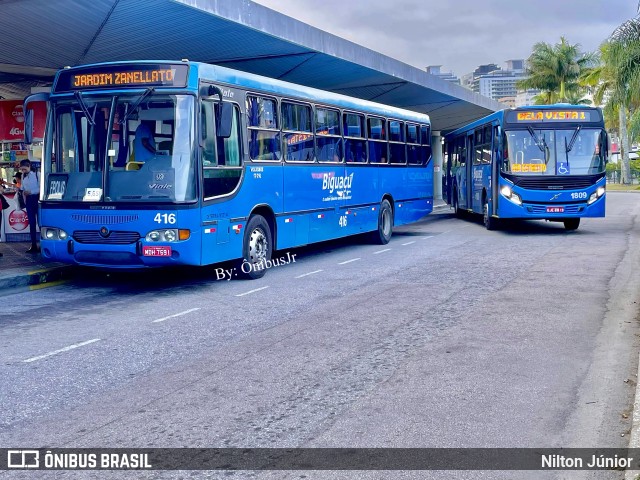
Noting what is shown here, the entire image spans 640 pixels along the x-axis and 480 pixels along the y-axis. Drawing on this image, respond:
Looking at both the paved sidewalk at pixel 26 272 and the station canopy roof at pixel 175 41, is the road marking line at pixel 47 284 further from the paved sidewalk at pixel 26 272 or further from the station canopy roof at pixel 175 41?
the station canopy roof at pixel 175 41

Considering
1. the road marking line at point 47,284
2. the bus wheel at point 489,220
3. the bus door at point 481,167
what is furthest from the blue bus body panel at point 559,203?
the road marking line at point 47,284

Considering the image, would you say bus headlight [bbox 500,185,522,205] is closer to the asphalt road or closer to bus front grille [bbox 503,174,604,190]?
bus front grille [bbox 503,174,604,190]

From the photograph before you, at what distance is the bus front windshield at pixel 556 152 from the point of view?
1877cm

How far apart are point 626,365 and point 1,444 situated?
202 inches

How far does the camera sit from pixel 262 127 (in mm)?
12500

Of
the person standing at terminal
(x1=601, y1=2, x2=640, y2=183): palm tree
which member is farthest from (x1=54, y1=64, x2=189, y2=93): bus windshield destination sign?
(x1=601, y1=2, x2=640, y2=183): palm tree

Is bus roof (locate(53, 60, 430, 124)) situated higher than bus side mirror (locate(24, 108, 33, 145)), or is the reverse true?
bus roof (locate(53, 60, 430, 124))

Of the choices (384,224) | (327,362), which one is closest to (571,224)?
(384,224)

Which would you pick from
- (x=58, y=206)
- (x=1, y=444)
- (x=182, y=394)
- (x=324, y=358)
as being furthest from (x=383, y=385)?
(x=58, y=206)

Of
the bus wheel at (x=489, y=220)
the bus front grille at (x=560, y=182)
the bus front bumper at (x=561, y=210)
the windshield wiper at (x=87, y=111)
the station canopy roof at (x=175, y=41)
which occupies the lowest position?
the bus wheel at (x=489, y=220)

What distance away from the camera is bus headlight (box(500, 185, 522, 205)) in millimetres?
18828

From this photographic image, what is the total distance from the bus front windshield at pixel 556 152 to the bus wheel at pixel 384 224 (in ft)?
10.3

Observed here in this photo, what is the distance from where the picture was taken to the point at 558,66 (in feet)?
221

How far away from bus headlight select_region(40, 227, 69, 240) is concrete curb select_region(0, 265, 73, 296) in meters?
1.07
